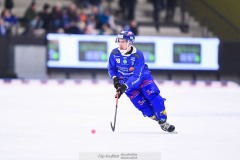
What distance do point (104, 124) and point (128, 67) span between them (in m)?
1.42

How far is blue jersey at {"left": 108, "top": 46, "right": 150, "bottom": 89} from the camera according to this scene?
1029cm

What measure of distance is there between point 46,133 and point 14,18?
12.9 meters

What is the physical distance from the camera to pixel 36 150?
26.9ft

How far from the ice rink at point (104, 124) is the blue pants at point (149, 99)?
268mm

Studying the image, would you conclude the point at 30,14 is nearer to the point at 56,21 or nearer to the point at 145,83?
the point at 56,21

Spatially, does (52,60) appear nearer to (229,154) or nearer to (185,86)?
(185,86)

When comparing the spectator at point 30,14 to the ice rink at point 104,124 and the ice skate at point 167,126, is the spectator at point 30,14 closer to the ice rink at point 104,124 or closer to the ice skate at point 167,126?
the ice rink at point 104,124

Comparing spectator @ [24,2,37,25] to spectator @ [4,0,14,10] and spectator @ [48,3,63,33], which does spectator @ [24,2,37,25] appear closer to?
spectator @ [48,3,63,33]

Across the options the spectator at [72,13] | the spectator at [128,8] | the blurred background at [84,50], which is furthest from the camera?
the spectator at [128,8]

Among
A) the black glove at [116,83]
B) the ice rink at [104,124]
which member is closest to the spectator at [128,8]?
the ice rink at [104,124]

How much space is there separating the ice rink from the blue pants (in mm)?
268

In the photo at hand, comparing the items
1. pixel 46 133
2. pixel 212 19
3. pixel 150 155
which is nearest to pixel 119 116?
pixel 46 133

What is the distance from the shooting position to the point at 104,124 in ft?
37.6

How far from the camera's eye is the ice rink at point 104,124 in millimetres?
8328
